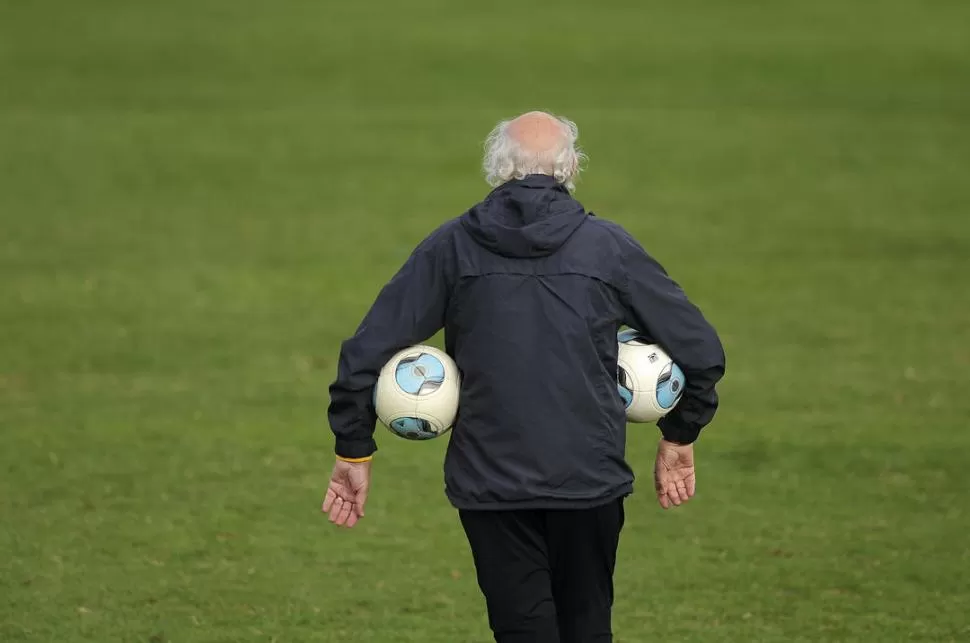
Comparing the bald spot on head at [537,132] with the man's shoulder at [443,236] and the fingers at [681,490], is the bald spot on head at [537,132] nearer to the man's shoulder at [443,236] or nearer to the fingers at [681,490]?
the man's shoulder at [443,236]

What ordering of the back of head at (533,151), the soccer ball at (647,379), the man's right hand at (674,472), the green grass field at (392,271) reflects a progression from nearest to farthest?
the back of head at (533,151) < the soccer ball at (647,379) < the man's right hand at (674,472) < the green grass field at (392,271)

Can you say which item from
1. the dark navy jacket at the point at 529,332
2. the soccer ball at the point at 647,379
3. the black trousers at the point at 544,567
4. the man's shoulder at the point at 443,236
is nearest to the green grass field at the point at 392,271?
the black trousers at the point at 544,567

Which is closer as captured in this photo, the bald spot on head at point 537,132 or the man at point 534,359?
the man at point 534,359

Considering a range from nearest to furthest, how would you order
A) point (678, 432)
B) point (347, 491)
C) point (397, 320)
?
point (397, 320)
point (347, 491)
point (678, 432)

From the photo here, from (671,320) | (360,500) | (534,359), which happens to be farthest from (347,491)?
(671,320)

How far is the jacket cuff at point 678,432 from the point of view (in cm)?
560

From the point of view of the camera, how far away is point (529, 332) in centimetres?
514

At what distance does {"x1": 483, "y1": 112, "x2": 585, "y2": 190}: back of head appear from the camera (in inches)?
206

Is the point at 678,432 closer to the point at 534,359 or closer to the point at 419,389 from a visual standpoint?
the point at 534,359

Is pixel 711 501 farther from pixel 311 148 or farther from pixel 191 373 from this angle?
pixel 311 148

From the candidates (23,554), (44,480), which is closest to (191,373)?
(44,480)

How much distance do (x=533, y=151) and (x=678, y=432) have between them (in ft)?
3.52

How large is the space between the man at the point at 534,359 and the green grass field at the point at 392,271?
1961mm

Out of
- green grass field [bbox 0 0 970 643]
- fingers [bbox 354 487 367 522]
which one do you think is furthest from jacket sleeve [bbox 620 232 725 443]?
green grass field [bbox 0 0 970 643]
